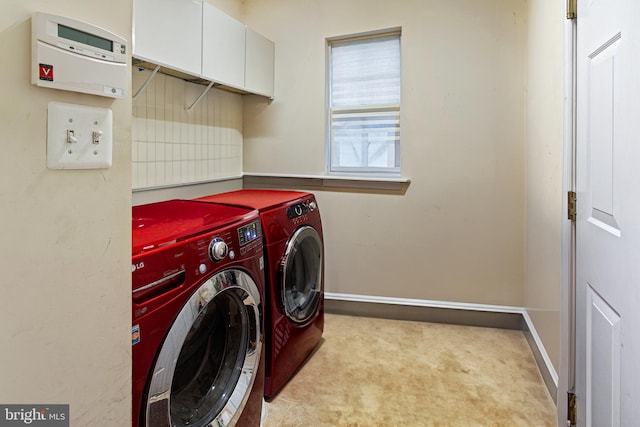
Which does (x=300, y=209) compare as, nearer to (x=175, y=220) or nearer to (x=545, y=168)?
(x=175, y=220)

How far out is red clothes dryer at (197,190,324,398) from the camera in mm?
1736

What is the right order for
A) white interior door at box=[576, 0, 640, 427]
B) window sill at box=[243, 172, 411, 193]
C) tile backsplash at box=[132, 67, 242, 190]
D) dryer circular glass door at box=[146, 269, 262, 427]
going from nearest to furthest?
white interior door at box=[576, 0, 640, 427] < dryer circular glass door at box=[146, 269, 262, 427] < tile backsplash at box=[132, 67, 242, 190] < window sill at box=[243, 172, 411, 193]

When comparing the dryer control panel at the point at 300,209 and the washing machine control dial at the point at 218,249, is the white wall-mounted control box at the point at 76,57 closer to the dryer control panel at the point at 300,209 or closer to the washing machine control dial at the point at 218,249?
the washing machine control dial at the point at 218,249

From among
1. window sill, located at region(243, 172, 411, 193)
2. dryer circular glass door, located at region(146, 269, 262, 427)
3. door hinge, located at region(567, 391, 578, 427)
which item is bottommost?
door hinge, located at region(567, 391, 578, 427)

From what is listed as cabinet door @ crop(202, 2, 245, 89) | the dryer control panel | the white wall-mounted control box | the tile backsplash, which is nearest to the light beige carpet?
the dryer control panel

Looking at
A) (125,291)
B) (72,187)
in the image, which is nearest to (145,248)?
(125,291)

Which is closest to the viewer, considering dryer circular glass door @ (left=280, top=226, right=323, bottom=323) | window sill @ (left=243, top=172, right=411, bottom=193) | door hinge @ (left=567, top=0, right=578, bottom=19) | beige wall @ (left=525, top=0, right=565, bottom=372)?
door hinge @ (left=567, top=0, right=578, bottom=19)

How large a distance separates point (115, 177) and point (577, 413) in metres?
1.72

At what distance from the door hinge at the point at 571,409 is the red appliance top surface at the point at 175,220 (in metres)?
1.43

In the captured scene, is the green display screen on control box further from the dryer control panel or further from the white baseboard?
the white baseboard

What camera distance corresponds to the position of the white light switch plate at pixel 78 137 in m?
0.66

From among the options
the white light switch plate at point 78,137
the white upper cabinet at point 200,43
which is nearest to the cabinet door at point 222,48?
the white upper cabinet at point 200,43

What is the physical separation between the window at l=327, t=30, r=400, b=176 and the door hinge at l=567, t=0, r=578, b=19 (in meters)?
1.36

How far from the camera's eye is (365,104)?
2.80m
